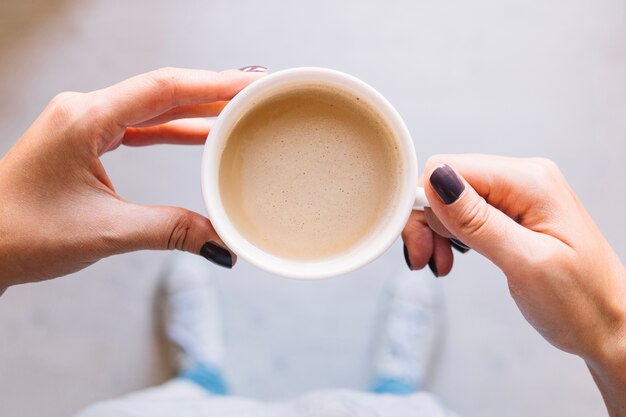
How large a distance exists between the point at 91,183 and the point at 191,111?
0.16 metres

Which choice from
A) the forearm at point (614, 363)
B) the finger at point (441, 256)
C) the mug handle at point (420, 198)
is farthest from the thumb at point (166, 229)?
the forearm at point (614, 363)

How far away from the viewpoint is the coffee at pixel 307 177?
69 centimetres

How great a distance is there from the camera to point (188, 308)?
1164mm

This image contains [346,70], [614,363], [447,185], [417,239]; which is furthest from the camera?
[346,70]

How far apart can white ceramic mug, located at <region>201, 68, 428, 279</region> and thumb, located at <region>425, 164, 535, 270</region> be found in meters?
→ 0.03

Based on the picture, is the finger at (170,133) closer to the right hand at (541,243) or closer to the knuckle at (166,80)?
the knuckle at (166,80)

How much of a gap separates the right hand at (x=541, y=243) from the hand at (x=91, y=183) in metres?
0.30

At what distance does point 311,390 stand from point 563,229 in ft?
2.18

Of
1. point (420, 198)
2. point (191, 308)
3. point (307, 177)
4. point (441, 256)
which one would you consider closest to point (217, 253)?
point (307, 177)

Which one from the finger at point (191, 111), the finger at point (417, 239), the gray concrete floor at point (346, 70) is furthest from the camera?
the gray concrete floor at point (346, 70)

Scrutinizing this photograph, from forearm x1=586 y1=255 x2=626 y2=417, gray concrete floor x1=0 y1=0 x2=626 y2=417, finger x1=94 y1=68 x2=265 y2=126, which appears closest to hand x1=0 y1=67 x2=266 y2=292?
finger x1=94 y1=68 x2=265 y2=126

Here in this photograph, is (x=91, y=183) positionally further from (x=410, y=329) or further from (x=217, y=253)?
(x=410, y=329)

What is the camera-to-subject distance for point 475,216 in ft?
2.16

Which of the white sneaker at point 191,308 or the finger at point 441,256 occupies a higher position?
the finger at point 441,256
